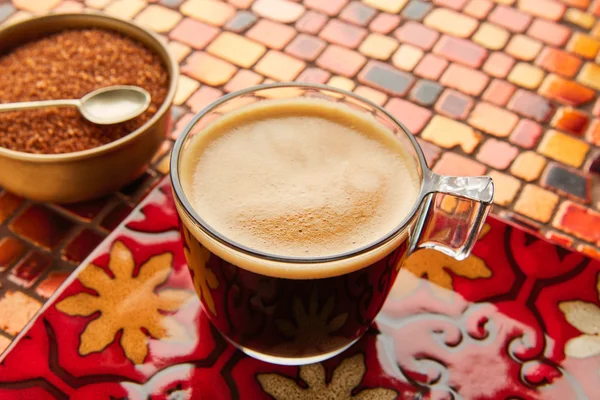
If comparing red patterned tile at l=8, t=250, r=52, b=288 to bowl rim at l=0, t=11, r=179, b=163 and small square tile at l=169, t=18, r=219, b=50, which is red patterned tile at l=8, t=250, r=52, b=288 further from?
small square tile at l=169, t=18, r=219, b=50

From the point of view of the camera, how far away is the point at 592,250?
92 centimetres

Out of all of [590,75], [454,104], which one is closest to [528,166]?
[454,104]

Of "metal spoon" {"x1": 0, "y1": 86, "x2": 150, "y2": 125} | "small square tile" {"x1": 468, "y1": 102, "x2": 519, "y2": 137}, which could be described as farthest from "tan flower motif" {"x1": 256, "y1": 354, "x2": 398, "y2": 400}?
"small square tile" {"x1": 468, "y1": 102, "x2": 519, "y2": 137}

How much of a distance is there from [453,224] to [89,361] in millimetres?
412

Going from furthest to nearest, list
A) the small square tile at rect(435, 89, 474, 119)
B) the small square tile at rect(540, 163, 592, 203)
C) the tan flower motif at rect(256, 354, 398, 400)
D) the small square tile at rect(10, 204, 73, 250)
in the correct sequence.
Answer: the small square tile at rect(435, 89, 474, 119)
the small square tile at rect(540, 163, 592, 203)
the small square tile at rect(10, 204, 73, 250)
the tan flower motif at rect(256, 354, 398, 400)

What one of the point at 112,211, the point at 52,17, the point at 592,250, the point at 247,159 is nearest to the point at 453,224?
the point at 247,159

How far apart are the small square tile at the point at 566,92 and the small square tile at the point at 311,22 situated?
43cm

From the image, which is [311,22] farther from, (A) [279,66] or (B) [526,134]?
(B) [526,134]

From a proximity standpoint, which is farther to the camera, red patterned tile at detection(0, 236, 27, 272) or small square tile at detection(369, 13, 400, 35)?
small square tile at detection(369, 13, 400, 35)

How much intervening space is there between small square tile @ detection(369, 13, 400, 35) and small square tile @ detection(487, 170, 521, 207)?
1.29ft

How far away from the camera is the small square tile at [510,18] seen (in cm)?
126

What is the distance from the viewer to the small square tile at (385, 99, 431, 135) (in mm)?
1070

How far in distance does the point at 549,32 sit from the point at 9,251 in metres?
1.03

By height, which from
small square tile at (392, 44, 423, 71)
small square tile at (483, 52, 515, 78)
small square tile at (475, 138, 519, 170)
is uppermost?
small square tile at (392, 44, 423, 71)
